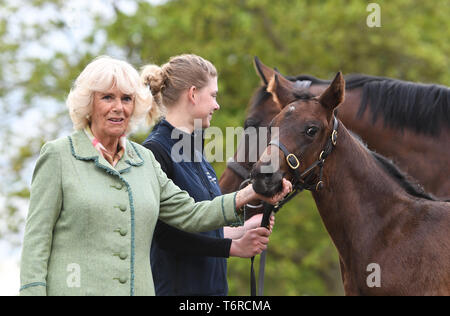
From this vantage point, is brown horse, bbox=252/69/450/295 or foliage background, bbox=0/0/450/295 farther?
foliage background, bbox=0/0/450/295

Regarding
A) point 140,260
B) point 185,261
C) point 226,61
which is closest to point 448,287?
point 185,261

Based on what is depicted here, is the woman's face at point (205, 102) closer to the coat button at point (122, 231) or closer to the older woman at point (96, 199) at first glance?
the older woman at point (96, 199)

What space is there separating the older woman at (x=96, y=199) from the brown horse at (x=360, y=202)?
2.78ft

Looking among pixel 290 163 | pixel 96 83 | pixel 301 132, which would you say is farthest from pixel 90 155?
pixel 301 132

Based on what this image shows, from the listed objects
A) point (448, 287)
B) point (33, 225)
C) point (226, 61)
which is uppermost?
point (226, 61)

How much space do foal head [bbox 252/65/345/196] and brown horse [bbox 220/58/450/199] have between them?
4.66 feet

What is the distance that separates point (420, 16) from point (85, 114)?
12306 mm

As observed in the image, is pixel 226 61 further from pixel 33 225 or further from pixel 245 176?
pixel 33 225

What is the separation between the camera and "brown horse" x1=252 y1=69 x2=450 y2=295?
13.2 feet

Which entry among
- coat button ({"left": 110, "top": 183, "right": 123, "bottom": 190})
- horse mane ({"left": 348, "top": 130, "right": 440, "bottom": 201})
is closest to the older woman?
coat button ({"left": 110, "top": 183, "right": 123, "bottom": 190})

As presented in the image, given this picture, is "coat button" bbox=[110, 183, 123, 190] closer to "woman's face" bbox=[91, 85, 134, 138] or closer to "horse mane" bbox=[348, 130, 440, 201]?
"woman's face" bbox=[91, 85, 134, 138]

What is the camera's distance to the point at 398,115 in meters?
5.79

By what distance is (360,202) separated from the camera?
174 inches
